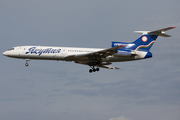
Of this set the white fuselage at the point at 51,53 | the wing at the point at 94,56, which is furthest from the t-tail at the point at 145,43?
the wing at the point at 94,56

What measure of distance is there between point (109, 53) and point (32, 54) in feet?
38.6

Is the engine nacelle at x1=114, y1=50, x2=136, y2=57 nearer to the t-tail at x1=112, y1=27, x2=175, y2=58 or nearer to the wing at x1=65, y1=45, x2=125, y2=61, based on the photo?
the t-tail at x1=112, y1=27, x2=175, y2=58

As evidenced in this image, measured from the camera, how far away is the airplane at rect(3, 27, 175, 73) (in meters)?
40.5

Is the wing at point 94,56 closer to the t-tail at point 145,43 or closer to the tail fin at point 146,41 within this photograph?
the t-tail at point 145,43

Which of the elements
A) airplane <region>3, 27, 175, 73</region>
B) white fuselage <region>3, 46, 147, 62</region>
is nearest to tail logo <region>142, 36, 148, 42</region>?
airplane <region>3, 27, 175, 73</region>

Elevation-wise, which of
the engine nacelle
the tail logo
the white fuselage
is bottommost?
the engine nacelle

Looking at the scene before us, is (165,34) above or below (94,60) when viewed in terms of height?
above

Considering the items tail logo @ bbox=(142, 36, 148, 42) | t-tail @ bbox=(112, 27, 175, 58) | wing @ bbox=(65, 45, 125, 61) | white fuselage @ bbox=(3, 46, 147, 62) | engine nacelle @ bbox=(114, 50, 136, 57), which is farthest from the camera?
tail logo @ bbox=(142, 36, 148, 42)

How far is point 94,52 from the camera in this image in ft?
129

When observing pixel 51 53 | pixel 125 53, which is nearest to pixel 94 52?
pixel 125 53

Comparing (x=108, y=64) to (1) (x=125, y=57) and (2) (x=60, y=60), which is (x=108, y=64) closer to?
(1) (x=125, y=57)

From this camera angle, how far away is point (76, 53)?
41312 mm

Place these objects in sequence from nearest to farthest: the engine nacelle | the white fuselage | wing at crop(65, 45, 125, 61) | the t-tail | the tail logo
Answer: wing at crop(65, 45, 125, 61) → the engine nacelle → the white fuselage → the t-tail → the tail logo

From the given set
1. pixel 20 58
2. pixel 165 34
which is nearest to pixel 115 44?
pixel 165 34
